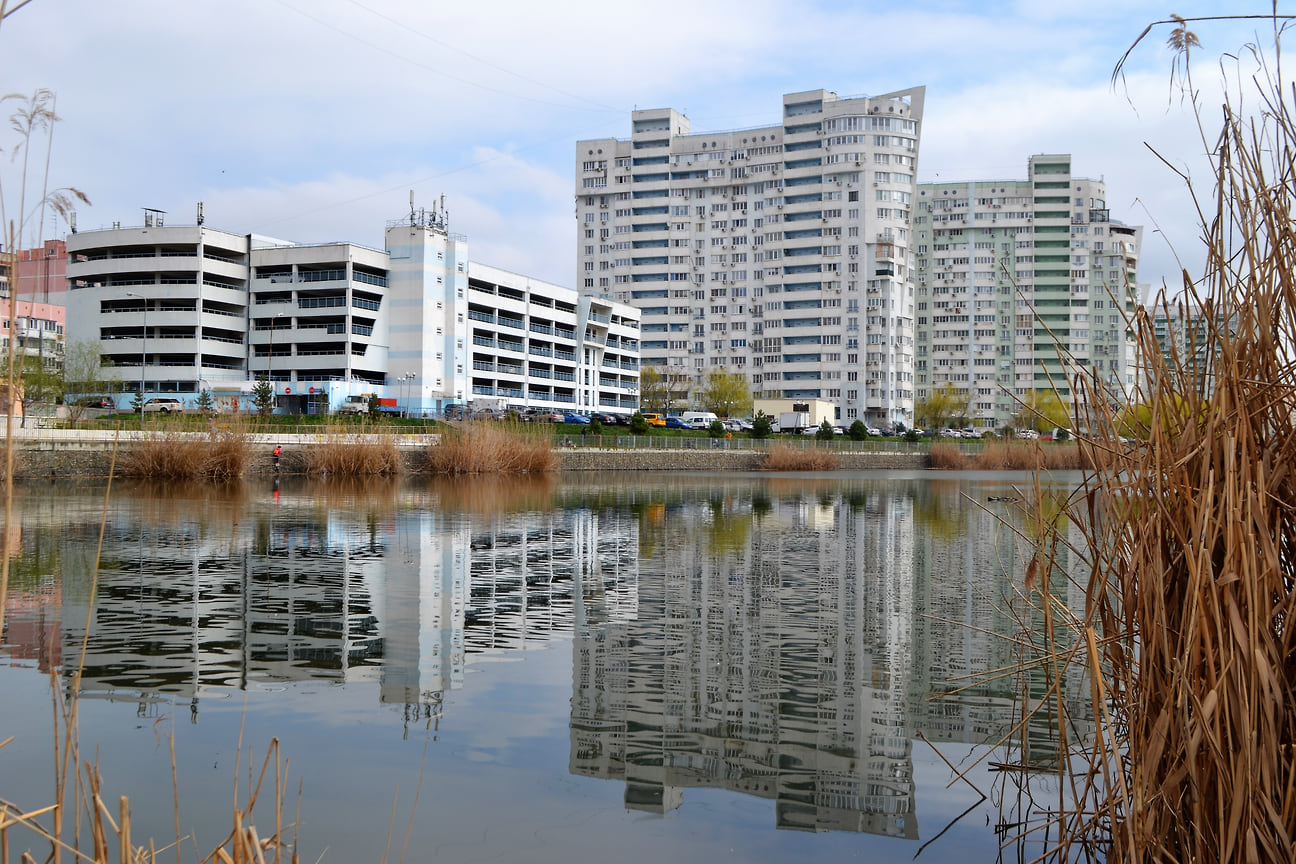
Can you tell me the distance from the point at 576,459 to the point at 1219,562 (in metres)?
50.8

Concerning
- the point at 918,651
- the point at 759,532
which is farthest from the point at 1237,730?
the point at 759,532

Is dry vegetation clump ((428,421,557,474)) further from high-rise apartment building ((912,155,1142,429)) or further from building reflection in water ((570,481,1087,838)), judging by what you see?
high-rise apartment building ((912,155,1142,429))

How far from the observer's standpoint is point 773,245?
128 meters

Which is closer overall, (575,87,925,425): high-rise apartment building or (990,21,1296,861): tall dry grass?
(990,21,1296,861): tall dry grass

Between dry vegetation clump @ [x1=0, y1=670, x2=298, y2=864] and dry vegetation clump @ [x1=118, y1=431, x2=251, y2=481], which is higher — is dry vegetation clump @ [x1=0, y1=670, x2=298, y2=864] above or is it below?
below

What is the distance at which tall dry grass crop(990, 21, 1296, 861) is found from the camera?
3.15m

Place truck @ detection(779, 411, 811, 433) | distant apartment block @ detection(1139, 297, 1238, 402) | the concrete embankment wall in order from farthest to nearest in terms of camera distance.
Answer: truck @ detection(779, 411, 811, 433)
the concrete embankment wall
distant apartment block @ detection(1139, 297, 1238, 402)

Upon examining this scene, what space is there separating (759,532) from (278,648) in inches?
510

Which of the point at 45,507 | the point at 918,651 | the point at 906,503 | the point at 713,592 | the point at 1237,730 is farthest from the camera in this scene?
the point at 906,503

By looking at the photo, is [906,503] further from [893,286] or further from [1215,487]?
[893,286]

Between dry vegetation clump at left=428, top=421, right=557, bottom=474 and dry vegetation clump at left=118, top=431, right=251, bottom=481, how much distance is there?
978cm

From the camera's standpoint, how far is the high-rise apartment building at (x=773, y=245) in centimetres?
12212

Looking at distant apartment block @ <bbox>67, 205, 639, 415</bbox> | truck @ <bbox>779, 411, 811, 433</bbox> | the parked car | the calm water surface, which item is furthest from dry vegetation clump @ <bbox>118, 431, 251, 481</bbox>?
truck @ <bbox>779, 411, 811, 433</bbox>

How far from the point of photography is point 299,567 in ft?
45.6
